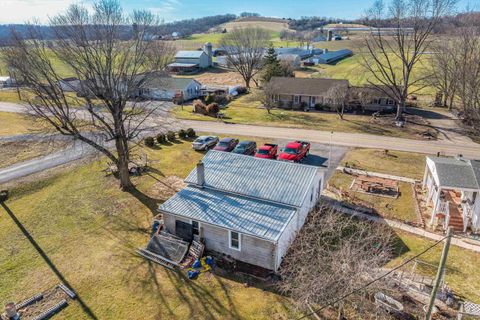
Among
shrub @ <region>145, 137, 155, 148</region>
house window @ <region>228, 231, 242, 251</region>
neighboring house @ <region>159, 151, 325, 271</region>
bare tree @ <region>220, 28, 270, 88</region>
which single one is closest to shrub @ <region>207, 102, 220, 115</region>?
shrub @ <region>145, 137, 155, 148</region>

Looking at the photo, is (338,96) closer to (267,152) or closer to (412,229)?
(267,152)

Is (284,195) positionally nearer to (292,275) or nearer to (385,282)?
(292,275)

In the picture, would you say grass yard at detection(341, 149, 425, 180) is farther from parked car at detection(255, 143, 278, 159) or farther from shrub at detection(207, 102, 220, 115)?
shrub at detection(207, 102, 220, 115)

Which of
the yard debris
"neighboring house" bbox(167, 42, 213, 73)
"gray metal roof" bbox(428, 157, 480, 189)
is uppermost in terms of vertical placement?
"neighboring house" bbox(167, 42, 213, 73)

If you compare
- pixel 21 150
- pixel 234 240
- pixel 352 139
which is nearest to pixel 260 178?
pixel 234 240

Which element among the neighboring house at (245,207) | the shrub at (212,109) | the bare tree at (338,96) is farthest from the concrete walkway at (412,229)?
the shrub at (212,109)

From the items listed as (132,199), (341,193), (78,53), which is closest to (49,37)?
(78,53)
